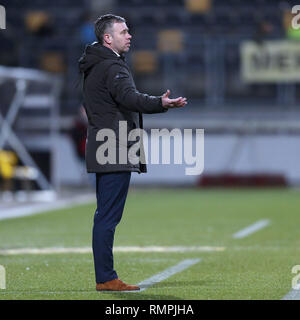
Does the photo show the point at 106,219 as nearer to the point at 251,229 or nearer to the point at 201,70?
the point at 251,229

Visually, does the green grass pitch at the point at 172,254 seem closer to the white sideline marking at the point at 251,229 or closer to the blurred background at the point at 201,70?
the white sideline marking at the point at 251,229

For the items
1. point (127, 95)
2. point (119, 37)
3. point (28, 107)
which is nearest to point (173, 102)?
point (127, 95)

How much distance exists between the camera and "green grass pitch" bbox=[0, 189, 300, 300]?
7567 millimetres

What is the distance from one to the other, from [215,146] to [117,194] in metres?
22.7

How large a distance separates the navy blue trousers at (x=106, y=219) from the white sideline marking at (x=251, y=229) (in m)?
5.23

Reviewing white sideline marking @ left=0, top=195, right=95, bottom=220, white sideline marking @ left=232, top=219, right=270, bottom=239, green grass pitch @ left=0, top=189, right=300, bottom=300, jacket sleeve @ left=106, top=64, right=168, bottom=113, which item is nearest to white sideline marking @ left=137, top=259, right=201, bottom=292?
green grass pitch @ left=0, top=189, right=300, bottom=300

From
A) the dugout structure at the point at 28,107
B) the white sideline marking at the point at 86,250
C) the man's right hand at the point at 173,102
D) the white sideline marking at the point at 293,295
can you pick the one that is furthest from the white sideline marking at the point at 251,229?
the dugout structure at the point at 28,107

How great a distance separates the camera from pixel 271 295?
7188 mm

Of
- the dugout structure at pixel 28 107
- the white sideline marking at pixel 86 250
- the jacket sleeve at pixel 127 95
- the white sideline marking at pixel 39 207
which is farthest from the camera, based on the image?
the dugout structure at pixel 28 107

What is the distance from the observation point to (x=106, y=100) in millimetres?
7469

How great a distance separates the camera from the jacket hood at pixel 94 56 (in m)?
7.49

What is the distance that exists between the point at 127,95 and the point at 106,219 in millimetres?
→ 922
